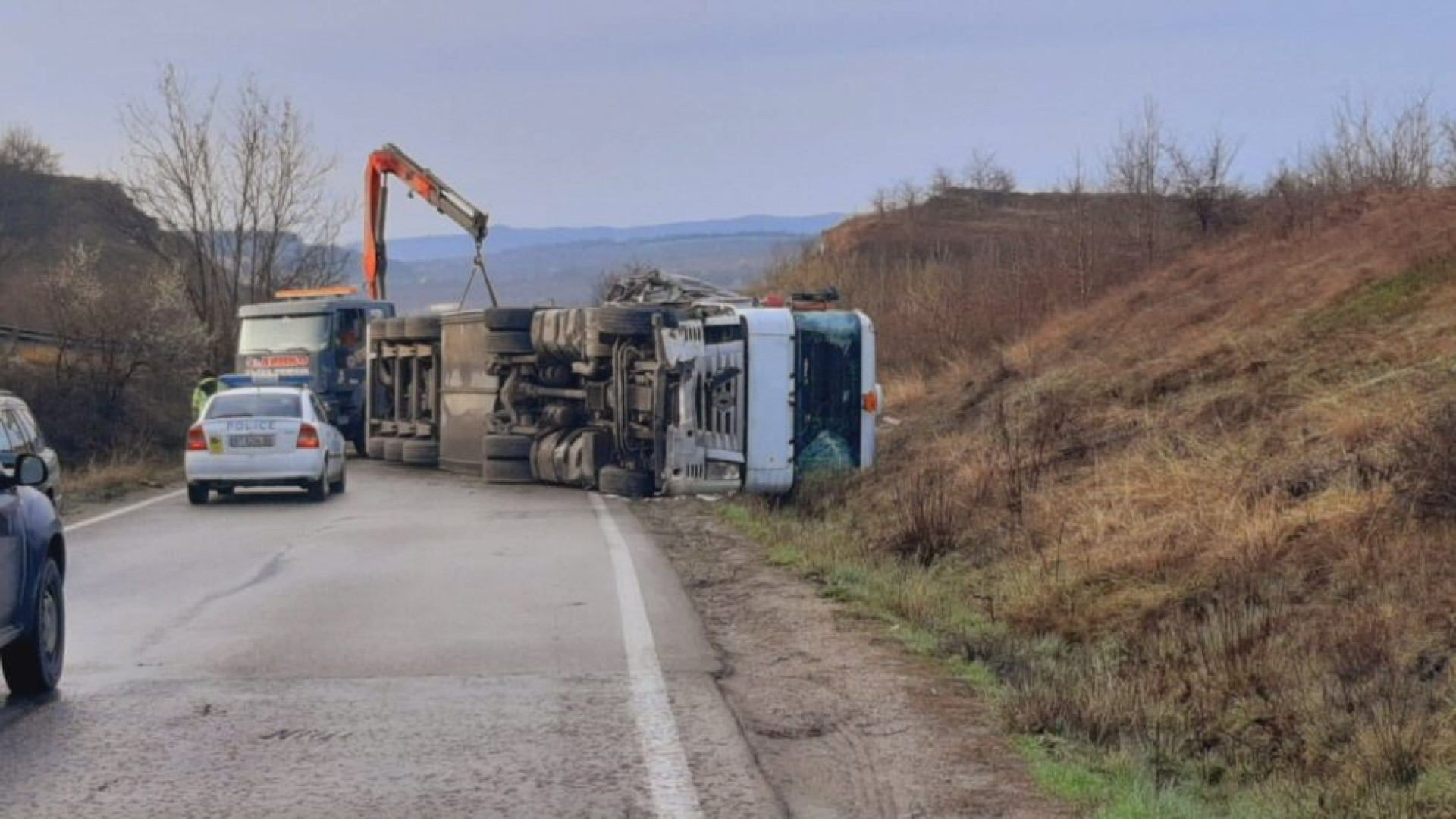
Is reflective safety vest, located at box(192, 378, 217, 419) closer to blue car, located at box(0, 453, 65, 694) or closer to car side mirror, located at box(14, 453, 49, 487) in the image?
blue car, located at box(0, 453, 65, 694)

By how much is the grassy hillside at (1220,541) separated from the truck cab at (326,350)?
488 inches

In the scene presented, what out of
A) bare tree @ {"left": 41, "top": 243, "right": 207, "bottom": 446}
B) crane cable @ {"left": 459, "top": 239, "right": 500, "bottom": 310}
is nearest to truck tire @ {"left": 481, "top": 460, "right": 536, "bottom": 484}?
crane cable @ {"left": 459, "top": 239, "right": 500, "bottom": 310}

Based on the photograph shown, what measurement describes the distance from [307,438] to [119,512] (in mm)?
2365

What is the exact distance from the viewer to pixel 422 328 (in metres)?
28.9

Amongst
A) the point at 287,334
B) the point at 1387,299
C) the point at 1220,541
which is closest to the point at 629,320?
the point at 1387,299

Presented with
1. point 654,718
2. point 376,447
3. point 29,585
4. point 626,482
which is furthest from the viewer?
point 376,447

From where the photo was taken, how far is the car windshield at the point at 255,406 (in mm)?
21953

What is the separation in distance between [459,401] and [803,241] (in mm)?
40995

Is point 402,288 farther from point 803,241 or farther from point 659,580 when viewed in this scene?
point 659,580

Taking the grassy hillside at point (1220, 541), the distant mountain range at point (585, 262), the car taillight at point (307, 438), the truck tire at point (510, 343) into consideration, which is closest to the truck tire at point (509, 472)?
the truck tire at point (510, 343)

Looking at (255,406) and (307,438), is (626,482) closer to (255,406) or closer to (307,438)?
(307,438)

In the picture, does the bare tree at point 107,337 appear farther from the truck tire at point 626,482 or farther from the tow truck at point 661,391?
the truck tire at point 626,482

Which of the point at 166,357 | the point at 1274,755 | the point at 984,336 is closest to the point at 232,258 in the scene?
the point at 166,357

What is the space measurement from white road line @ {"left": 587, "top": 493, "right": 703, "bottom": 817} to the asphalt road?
17 millimetres
